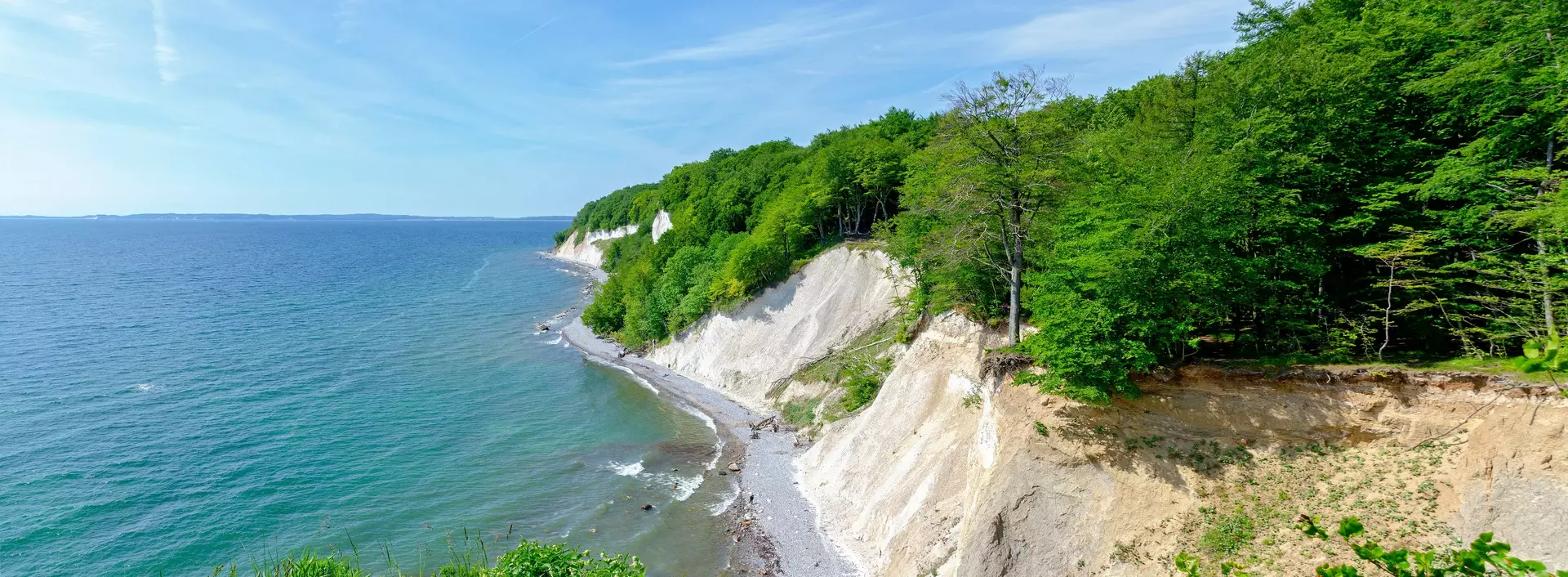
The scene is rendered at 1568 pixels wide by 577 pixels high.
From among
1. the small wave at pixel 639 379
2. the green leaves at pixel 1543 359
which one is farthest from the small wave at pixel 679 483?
the green leaves at pixel 1543 359

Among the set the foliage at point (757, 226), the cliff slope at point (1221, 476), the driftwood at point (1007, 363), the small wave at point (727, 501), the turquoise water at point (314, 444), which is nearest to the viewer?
the cliff slope at point (1221, 476)

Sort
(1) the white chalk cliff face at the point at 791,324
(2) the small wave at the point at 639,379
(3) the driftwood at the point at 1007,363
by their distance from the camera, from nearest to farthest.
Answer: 1. (3) the driftwood at the point at 1007,363
2. (1) the white chalk cliff face at the point at 791,324
3. (2) the small wave at the point at 639,379

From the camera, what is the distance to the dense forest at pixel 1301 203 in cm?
1468

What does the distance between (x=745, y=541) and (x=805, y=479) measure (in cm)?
476

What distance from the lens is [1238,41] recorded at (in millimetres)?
25406

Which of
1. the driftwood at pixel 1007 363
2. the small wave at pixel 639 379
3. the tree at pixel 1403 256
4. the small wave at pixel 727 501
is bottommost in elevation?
the small wave at pixel 727 501

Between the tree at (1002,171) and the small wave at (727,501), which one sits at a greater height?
the tree at (1002,171)

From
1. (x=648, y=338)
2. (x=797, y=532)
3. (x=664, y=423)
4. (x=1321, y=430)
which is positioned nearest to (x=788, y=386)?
(x=664, y=423)

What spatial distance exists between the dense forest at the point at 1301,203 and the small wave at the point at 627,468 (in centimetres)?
1762

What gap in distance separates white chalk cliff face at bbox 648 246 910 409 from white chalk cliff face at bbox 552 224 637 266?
239ft

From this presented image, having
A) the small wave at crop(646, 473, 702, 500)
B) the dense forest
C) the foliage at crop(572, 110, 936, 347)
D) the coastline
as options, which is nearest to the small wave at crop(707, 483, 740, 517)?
the coastline

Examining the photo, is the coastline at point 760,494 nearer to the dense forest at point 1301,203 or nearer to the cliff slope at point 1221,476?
the cliff slope at point 1221,476

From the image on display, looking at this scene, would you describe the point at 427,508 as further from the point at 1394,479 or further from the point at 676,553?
the point at 1394,479

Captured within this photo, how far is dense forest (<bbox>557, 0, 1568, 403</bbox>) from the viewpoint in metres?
14.7
